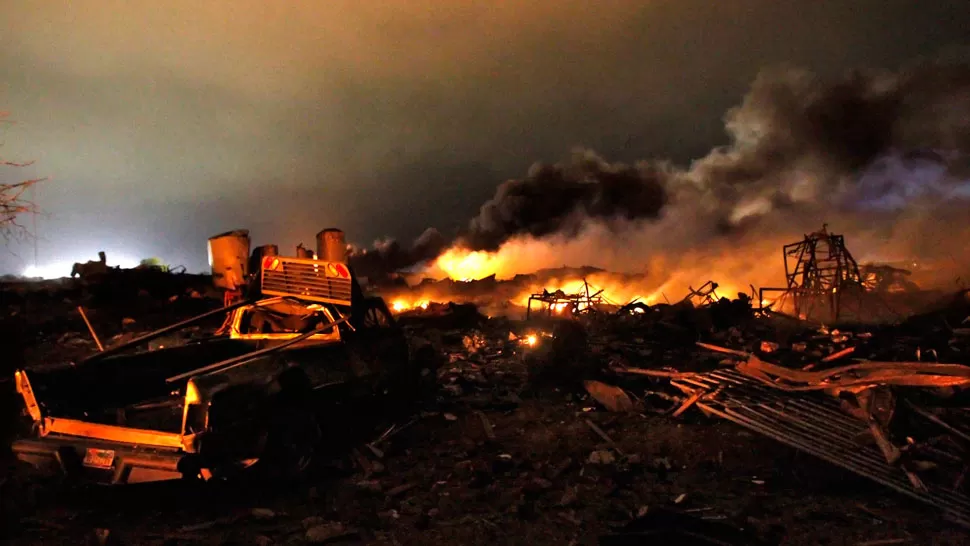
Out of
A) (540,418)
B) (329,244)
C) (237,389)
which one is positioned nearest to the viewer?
(237,389)

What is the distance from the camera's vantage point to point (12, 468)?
5.70m

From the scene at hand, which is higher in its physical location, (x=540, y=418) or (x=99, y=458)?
(x=99, y=458)

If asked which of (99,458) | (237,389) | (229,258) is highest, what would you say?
(229,258)

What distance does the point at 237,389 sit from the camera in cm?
462

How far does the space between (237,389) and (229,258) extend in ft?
20.9

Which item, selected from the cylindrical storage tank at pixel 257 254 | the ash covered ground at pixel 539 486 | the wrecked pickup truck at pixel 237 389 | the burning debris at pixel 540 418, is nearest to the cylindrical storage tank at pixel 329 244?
the burning debris at pixel 540 418

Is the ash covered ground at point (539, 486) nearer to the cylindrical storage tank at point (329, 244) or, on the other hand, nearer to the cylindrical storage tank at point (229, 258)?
the cylindrical storage tank at point (229, 258)

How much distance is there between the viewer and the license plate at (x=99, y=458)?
4.36 m

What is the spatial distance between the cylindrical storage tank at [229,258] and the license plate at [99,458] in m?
5.96

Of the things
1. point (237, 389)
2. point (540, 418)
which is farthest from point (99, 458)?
point (540, 418)

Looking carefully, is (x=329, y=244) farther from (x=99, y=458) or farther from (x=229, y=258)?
(x=99, y=458)

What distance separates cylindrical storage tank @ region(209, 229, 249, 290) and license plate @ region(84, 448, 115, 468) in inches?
235

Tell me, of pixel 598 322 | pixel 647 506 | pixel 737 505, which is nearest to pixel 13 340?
pixel 647 506

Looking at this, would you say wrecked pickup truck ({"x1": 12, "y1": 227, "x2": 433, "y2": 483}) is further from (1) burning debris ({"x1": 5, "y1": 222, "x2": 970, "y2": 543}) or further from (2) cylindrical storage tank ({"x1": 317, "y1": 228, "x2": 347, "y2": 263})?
(2) cylindrical storage tank ({"x1": 317, "y1": 228, "x2": 347, "y2": 263})
